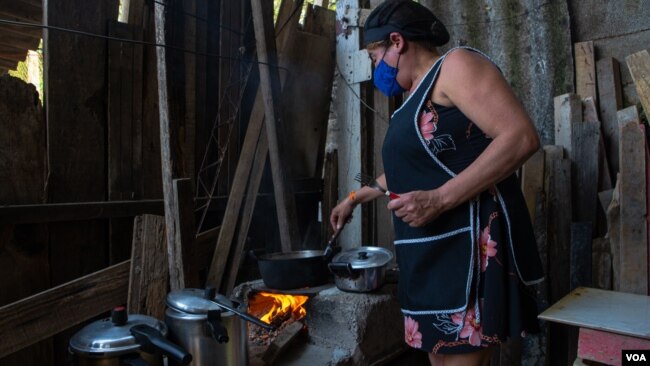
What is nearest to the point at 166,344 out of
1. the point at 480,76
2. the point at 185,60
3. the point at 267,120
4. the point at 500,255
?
the point at 500,255

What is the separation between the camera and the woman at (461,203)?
1.41 m

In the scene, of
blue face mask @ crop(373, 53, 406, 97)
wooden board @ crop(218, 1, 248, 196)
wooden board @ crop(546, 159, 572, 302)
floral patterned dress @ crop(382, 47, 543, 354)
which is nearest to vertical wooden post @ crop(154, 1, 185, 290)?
wooden board @ crop(218, 1, 248, 196)

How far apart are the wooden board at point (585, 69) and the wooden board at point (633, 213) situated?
0.55 metres

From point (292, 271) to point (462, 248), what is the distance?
129 cm

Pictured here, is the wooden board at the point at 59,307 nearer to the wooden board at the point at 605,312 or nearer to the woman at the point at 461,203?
the woman at the point at 461,203

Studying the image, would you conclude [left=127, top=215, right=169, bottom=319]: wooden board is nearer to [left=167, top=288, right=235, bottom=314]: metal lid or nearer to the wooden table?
[left=167, top=288, right=235, bottom=314]: metal lid

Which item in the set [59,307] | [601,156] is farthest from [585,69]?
[59,307]

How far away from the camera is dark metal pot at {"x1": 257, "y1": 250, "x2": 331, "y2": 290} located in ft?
8.39

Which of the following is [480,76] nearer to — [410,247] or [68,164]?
[410,247]

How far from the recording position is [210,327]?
5.81 feet

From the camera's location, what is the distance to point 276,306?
2.83 meters

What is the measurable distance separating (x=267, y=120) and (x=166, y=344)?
1899 mm

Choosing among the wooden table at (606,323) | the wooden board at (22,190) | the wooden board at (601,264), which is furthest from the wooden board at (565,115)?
the wooden board at (22,190)

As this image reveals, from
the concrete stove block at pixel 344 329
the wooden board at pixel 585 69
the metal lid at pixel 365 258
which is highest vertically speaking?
the wooden board at pixel 585 69
